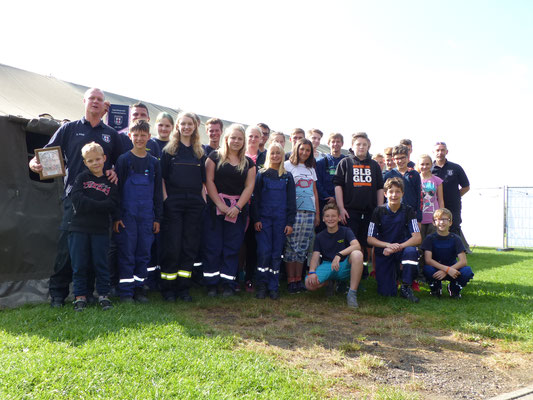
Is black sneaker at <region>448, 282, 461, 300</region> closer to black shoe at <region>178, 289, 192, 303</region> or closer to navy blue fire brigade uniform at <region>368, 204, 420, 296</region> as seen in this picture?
navy blue fire brigade uniform at <region>368, 204, 420, 296</region>

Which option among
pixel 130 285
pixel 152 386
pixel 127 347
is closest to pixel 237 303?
pixel 130 285

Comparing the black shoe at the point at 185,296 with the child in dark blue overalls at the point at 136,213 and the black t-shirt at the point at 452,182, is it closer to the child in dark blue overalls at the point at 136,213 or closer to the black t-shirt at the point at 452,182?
the child in dark blue overalls at the point at 136,213

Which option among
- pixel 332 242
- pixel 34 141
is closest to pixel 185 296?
pixel 332 242

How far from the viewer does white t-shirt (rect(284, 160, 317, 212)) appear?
17.4ft

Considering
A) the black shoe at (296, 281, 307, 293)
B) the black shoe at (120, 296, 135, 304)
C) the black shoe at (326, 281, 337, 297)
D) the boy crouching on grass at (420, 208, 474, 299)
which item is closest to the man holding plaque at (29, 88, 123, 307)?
the black shoe at (120, 296, 135, 304)

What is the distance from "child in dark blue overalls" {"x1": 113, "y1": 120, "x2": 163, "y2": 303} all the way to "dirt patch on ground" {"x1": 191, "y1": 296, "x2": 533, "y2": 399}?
2.60 feet

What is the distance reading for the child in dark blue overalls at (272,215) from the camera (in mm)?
5020

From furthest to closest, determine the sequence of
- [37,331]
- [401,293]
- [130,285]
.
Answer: [401,293] < [130,285] < [37,331]

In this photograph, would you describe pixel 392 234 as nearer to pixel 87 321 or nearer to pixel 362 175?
pixel 362 175

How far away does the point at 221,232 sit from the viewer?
495cm

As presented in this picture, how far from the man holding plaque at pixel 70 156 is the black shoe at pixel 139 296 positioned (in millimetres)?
664

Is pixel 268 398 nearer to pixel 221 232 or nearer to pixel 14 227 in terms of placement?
pixel 221 232

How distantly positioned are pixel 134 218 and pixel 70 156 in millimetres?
884

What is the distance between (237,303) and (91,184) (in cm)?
195
